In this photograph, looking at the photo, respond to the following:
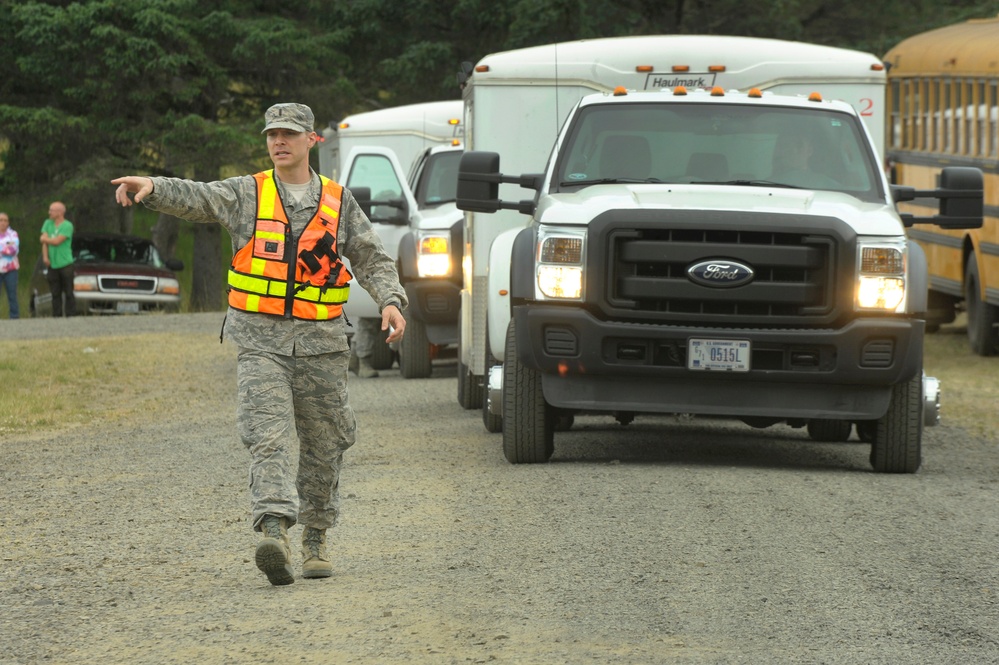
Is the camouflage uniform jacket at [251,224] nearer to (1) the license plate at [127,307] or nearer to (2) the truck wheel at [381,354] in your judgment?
(2) the truck wheel at [381,354]

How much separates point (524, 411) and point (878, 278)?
1.94m

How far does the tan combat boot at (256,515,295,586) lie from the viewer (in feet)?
22.2

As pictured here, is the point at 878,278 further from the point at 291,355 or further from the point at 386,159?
the point at 386,159

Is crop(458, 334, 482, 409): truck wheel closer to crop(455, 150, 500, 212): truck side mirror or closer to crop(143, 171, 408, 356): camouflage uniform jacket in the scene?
crop(455, 150, 500, 212): truck side mirror

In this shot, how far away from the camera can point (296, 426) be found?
23.8 ft

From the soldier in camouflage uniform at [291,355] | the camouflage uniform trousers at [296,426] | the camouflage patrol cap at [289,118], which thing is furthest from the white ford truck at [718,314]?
the camouflage patrol cap at [289,118]

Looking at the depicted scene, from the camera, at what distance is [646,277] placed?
32.0 ft

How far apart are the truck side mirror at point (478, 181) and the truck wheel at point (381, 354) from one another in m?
6.95

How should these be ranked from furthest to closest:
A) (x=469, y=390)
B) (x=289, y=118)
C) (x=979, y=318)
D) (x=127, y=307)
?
(x=127, y=307)
(x=979, y=318)
(x=469, y=390)
(x=289, y=118)

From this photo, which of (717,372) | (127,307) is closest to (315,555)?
(717,372)

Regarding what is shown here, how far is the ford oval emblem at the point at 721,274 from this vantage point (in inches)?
380

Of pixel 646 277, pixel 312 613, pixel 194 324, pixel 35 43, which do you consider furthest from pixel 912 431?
pixel 35 43

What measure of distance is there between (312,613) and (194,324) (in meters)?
20.6

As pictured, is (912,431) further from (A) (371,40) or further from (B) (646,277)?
(A) (371,40)
